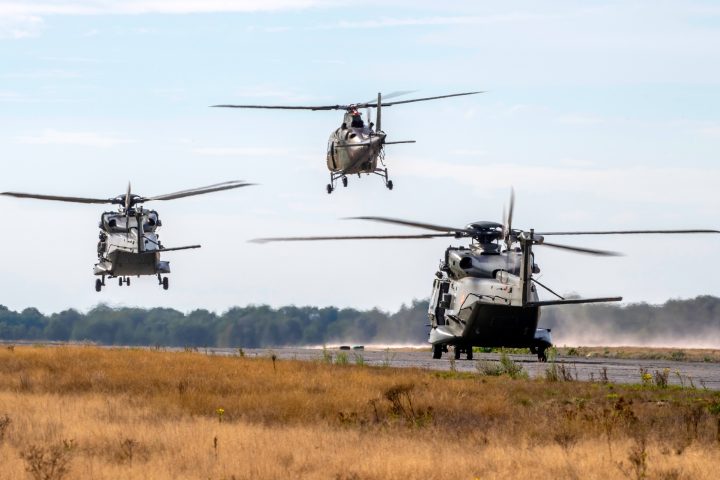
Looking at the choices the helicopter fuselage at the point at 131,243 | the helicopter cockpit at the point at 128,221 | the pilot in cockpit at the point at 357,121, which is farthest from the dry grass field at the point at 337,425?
the helicopter cockpit at the point at 128,221

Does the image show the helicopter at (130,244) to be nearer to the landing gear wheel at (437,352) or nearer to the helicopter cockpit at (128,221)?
the helicopter cockpit at (128,221)

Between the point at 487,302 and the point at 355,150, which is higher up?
the point at 355,150

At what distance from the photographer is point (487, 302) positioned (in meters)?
39.7

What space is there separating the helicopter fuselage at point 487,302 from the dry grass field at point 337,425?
29.7 feet

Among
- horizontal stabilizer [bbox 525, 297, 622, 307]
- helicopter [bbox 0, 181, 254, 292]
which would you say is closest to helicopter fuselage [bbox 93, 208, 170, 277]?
helicopter [bbox 0, 181, 254, 292]

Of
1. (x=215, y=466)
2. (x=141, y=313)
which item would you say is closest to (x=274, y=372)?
(x=215, y=466)

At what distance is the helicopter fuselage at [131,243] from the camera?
5894 cm

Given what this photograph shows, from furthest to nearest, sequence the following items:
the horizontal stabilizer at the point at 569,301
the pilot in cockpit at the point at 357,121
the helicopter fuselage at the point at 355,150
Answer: the pilot in cockpit at the point at 357,121 < the helicopter fuselage at the point at 355,150 < the horizontal stabilizer at the point at 569,301

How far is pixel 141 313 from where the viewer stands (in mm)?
95812

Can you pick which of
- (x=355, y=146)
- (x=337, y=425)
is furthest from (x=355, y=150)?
(x=337, y=425)

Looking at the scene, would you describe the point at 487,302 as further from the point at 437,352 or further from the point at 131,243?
the point at 131,243

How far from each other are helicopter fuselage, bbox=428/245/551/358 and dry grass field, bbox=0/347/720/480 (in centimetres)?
907

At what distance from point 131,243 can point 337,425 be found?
40280 millimetres

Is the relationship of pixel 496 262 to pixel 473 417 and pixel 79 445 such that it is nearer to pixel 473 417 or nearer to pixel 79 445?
pixel 473 417
